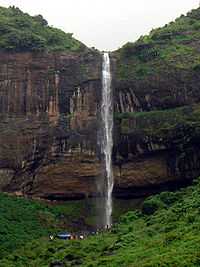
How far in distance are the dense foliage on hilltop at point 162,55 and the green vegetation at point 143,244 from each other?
990 cm

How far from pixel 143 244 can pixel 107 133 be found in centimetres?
1832

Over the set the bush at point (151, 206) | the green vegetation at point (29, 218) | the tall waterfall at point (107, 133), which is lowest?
the green vegetation at point (29, 218)

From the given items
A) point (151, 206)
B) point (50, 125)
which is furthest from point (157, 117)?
point (151, 206)

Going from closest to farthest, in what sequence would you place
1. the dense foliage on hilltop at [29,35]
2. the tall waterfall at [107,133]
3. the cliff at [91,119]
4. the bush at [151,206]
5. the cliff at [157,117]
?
1. the bush at [151,206]
2. the cliff at [157,117]
3. the cliff at [91,119]
4. the tall waterfall at [107,133]
5. the dense foliage on hilltop at [29,35]

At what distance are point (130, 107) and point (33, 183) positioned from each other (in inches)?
334

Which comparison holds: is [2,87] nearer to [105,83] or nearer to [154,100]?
[105,83]

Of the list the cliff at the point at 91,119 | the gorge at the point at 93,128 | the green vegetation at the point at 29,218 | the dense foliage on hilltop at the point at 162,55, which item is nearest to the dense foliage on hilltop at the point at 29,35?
the gorge at the point at 93,128

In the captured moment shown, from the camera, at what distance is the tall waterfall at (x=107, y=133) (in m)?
44.8

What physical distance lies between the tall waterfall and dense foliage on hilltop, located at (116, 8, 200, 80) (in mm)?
994

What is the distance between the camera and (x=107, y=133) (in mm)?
45656

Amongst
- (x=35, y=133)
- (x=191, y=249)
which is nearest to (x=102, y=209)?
(x=35, y=133)

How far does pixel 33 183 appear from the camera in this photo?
44875mm

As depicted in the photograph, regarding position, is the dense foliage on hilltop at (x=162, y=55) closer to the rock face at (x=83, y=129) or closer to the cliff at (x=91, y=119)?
the cliff at (x=91, y=119)

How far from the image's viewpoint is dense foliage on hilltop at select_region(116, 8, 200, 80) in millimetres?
45000
